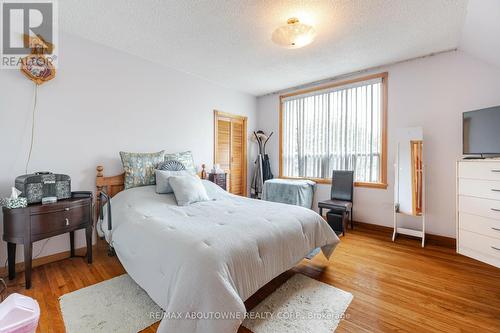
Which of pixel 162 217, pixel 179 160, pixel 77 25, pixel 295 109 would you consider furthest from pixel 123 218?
pixel 295 109

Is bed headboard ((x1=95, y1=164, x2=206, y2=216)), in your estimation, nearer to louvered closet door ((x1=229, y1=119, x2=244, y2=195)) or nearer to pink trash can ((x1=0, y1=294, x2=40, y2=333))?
pink trash can ((x1=0, y1=294, x2=40, y2=333))

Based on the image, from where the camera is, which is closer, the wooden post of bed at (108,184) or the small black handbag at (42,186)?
the small black handbag at (42,186)

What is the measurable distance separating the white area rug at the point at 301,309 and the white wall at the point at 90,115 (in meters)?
2.45

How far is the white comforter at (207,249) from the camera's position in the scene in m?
1.24

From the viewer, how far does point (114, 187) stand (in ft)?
9.78

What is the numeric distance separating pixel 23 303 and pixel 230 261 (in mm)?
1008

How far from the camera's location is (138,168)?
9.57 ft

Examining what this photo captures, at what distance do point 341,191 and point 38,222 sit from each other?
388 cm

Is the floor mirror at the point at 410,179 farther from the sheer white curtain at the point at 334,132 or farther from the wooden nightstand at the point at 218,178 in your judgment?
the wooden nightstand at the point at 218,178

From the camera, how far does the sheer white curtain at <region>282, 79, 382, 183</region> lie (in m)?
3.72

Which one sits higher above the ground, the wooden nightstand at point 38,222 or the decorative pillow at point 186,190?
the decorative pillow at point 186,190

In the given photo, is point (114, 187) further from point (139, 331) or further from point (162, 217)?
point (139, 331)

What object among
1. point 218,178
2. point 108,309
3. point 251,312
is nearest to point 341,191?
point 218,178

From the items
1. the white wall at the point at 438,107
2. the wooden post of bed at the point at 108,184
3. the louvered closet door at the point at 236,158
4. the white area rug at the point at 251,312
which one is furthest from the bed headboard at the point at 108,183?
the white wall at the point at 438,107
